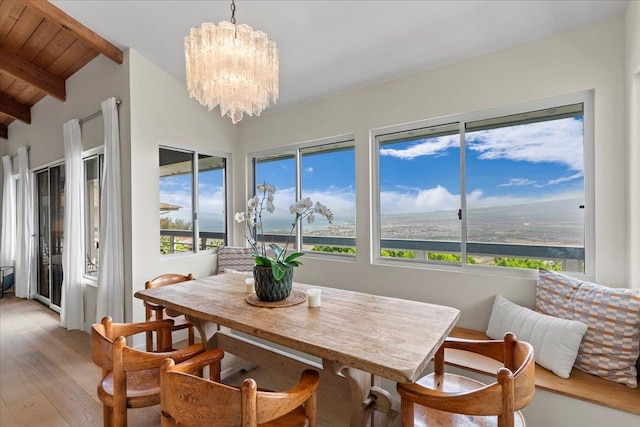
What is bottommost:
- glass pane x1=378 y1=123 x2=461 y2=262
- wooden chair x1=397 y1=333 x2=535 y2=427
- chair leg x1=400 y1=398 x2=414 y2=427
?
chair leg x1=400 y1=398 x2=414 y2=427

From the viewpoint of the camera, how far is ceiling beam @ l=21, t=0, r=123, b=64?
2637 mm

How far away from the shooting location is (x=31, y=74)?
12.4 feet

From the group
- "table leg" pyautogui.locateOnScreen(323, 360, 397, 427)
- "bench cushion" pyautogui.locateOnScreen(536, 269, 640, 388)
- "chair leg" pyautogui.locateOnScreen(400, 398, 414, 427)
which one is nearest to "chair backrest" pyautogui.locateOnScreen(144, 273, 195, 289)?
"table leg" pyautogui.locateOnScreen(323, 360, 397, 427)

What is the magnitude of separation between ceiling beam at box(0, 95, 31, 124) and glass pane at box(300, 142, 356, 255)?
15.6ft

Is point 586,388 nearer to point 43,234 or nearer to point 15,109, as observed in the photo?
point 43,234

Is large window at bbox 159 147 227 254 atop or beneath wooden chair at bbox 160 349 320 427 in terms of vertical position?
atop

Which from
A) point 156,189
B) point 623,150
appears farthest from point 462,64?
point 156,189

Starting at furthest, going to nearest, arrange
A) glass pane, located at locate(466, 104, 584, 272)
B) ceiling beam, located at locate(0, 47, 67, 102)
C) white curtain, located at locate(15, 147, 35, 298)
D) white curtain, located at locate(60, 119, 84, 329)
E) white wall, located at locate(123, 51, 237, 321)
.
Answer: white curtain, located at locate(15, 147, 35, 298) < white curtain, located at locate(60, 119, 84, 329) < ceiling beam, located at locate(0, 47, 67, 102) < white wall, located at locate(123, 51, 237, 321) < glass pane, located at locate(466, 104, 584, 272)

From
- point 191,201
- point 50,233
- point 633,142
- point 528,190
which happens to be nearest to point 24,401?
point 191,201

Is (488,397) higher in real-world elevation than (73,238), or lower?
lower

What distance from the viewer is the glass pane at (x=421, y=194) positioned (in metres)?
2.72

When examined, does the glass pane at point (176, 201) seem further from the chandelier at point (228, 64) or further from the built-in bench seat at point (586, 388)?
the built-in bench seat at point (586, 388)

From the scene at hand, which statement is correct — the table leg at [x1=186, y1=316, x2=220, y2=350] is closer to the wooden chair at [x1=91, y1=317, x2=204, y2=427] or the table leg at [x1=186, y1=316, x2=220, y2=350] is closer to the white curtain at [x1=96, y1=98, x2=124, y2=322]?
the wooden chair at [x1=91, y1=317, x2=204, y2=427]

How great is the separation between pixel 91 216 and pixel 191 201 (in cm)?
130
